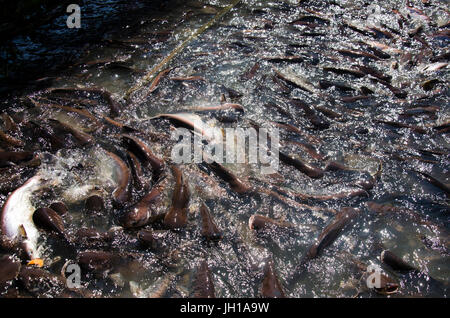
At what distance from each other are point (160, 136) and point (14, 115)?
5.66 feet

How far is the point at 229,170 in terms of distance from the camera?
279cm

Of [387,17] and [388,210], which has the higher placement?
[387,17]

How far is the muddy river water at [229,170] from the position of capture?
212cm

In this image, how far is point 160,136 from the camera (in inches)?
122

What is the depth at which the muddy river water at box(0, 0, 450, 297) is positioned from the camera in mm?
2115

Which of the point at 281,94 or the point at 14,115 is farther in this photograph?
the point at 281,94

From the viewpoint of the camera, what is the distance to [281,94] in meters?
3.74

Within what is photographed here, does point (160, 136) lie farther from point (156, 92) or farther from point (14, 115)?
point (14, 115)
